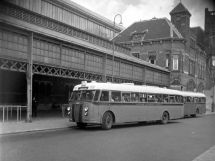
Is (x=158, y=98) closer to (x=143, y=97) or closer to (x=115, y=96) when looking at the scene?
(x=143, y=97)

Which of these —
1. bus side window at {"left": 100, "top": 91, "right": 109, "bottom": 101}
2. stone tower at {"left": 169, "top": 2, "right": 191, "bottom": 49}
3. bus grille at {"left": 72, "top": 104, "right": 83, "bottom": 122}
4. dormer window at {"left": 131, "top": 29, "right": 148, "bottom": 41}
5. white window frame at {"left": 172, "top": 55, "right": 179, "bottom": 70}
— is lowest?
bus grille at {"left": 72, "top": 104, "right": 83, "bottom": 122}

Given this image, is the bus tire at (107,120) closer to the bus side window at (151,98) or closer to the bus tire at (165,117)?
the bus side window at (151,98)

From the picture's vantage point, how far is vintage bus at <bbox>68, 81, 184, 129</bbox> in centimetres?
1723

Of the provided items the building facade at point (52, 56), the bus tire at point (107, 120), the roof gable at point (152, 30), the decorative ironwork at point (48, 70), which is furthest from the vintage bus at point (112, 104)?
the roof gable at point (152, 30)

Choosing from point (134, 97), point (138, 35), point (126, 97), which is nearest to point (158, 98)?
point (134, 97)

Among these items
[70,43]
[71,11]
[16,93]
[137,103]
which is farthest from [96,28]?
[137,103]

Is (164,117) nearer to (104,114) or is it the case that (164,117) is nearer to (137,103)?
(137,103)

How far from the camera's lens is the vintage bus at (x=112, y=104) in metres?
17.2

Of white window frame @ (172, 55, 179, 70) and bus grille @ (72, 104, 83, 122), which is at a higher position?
white window frame @ (172, 55, 179, 70)

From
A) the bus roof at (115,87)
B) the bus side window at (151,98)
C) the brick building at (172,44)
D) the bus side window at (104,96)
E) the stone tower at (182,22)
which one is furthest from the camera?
the stone tower at (182,22)

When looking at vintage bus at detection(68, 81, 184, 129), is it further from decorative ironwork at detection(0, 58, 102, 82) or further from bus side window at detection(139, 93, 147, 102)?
decorative ironwork at detection(0, 58, 102, 82)

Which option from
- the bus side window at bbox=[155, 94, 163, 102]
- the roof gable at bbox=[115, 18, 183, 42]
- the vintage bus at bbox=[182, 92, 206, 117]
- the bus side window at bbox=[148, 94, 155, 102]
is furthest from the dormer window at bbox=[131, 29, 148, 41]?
the bus side window at bbox=[148, 94, 155, 102]

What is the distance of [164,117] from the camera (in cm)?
2345

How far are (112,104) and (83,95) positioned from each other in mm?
1845
